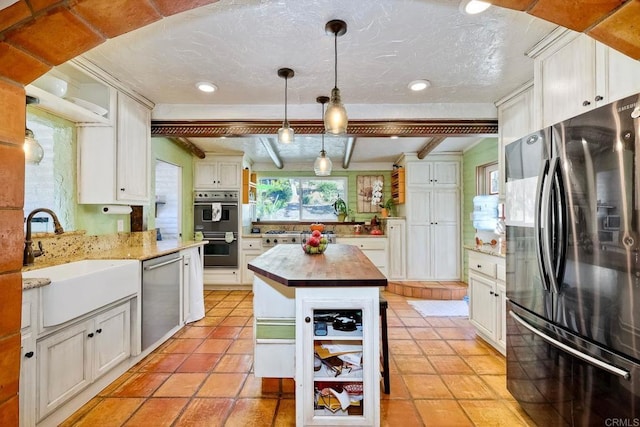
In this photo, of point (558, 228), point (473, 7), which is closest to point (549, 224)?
point (558, 228)

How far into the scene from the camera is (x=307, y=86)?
256cm

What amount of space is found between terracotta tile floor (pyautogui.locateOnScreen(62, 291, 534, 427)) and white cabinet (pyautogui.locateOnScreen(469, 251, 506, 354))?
16 cm

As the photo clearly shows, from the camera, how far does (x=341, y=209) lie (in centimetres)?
561

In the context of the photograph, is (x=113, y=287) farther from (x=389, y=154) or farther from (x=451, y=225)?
(x=451, y=225)

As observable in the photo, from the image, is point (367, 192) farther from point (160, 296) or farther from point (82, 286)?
point (82, 286)

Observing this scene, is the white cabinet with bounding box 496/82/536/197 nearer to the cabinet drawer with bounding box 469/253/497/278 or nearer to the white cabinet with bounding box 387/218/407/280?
the cabinet drawer with bounding box 469/253/497/278

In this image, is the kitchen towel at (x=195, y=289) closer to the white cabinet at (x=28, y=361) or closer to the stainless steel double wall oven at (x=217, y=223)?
the stainless steel double wall oven at (x=217, y=223)

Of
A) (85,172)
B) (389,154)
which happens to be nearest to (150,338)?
(85,172)

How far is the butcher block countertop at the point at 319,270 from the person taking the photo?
63.7 inches

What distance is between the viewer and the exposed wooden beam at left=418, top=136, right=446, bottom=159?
397 centimetres

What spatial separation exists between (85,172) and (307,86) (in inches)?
77.5

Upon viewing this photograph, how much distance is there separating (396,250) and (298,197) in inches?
81.9

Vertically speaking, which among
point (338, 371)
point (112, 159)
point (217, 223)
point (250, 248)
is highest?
point (112, 159)

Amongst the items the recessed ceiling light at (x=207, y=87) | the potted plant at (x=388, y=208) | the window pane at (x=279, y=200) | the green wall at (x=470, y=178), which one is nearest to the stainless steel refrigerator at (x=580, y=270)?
the recessed ceiling light at (x=207, y=87)
